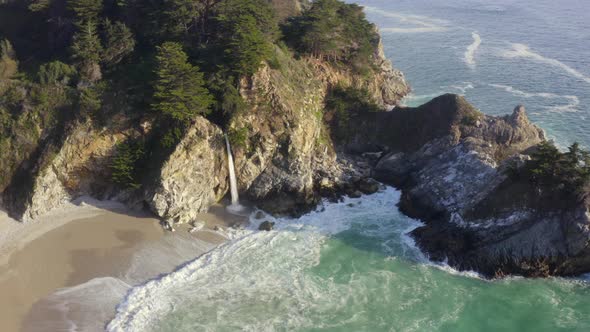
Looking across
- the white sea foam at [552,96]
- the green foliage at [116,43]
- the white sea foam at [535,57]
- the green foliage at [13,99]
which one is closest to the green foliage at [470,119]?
the white sea foam at [552,96]

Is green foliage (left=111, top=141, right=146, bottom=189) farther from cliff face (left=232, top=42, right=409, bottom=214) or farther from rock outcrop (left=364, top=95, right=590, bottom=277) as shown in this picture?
rock outcrop (left=364, top=95, right=590, bottom=277)

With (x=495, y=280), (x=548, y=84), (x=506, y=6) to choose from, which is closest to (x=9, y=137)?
(x=495, y=280)

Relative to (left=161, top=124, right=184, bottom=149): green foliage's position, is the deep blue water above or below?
above

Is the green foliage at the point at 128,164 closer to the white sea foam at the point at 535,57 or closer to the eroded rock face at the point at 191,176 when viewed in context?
the eroded rock face at the point at 191,176

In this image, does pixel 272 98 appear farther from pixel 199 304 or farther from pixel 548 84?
pixel 548 84

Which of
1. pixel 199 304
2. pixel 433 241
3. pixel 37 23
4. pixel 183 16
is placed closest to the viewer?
pixel 199 304

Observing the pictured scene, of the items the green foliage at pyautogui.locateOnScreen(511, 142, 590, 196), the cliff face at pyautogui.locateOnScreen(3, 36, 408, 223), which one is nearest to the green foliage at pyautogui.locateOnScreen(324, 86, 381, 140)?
the cliff face at pyautogui.locateOnScreen(3, 36, 408, 223)

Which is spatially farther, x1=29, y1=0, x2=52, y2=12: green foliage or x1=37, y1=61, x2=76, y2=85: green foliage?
x1=29, y1=0, x2=52, y2=12: green foliage
